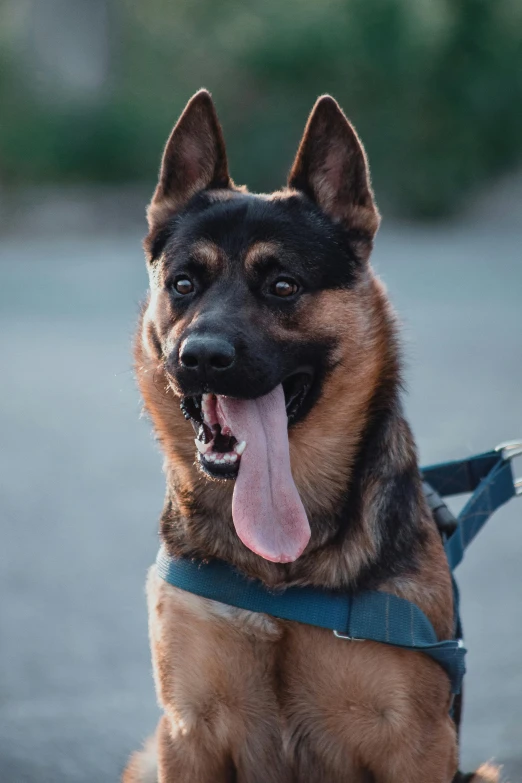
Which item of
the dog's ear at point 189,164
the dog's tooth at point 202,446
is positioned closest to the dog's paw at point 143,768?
the dog's tooth at point 202,446

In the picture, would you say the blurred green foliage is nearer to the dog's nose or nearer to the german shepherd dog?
the german shepherd dog

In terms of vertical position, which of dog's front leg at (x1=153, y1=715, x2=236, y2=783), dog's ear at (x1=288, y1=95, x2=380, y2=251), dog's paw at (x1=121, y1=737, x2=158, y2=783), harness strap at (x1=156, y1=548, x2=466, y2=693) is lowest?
dog's paw at (x1=121, y1=737, x2=158, y2=783)

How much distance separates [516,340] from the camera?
38.4 ft

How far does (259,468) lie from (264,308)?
1.92ft

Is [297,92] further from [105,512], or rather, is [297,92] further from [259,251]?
[259,251]

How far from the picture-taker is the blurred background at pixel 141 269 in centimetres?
520

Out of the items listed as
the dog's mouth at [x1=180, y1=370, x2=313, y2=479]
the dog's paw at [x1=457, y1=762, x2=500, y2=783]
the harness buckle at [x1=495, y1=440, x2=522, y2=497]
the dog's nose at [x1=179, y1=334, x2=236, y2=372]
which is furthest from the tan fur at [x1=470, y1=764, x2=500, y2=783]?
the dog's nose at [x1=179, y1=334, x2=236, y2=372]

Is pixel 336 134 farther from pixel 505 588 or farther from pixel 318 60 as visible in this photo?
pixel 318 60

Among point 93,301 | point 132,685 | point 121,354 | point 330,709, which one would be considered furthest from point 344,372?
point 93,301

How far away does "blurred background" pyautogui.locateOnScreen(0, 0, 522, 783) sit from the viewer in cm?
520

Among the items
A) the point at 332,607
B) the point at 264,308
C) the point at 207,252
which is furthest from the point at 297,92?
the point at 332,607

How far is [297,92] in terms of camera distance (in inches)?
954

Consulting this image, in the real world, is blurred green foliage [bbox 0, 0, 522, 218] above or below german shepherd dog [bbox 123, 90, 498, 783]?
above

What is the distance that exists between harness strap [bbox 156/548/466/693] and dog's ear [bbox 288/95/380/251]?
4.08 ft
